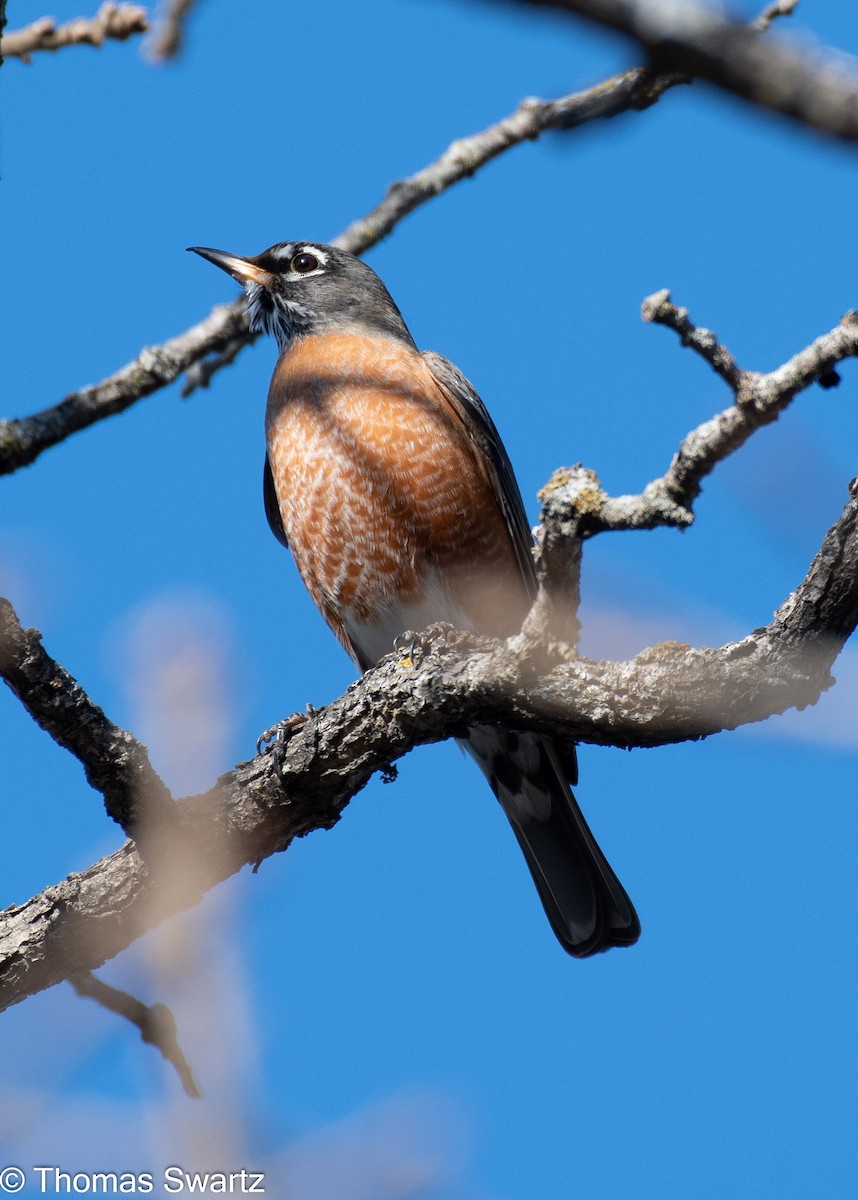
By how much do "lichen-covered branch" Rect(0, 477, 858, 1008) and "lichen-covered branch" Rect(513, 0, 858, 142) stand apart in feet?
10.5

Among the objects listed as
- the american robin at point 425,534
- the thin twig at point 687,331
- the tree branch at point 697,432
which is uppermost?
the american robin at point 425,534

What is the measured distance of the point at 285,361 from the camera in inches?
328

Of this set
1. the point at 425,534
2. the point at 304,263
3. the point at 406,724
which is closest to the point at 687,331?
the point at 406,724

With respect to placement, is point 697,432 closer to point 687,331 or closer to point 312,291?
point 687,331

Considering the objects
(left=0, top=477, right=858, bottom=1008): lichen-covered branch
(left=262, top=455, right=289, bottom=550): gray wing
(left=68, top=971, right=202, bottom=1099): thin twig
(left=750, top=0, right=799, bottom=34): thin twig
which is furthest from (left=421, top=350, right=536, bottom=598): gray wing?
(left=68, top=971, right=202, bottom=1099): thin twig

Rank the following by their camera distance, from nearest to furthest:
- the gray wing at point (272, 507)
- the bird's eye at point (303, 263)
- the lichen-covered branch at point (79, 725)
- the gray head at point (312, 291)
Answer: the lichen-covered branch at point (79, 725) < the gray wing at point (272, 507) < the gray head at point (312, 291) < the bird's eye at point (303, 263)

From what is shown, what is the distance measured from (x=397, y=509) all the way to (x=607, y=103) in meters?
5.51

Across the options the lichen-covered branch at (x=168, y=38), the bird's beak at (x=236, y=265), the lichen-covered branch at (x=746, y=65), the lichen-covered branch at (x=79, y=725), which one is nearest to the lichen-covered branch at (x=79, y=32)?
the lichen-covered branch at (x=168, y=38)

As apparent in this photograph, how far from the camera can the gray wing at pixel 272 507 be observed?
26.7 feet

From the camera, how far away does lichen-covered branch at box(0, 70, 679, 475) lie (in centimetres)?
538

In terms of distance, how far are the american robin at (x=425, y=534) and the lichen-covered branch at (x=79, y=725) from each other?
2.64 meters

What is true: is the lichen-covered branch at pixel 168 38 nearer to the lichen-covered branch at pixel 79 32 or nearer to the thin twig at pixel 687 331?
the lichen-covered branch at pixel 79 32

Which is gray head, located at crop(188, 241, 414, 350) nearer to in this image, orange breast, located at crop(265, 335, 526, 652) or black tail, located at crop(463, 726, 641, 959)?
orange breast, located at crop(265, 335, 526, 652)

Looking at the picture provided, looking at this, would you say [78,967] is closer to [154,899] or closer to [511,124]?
[154,899]
